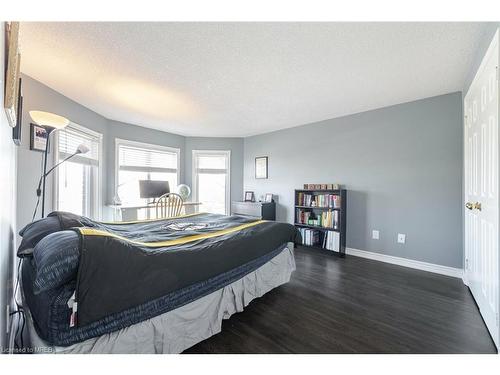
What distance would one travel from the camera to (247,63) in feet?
6.45

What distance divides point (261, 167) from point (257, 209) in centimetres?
100

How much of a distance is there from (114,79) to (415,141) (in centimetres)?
375

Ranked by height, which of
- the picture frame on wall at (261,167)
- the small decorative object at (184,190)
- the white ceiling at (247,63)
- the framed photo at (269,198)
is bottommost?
the framed photo at (269,198)

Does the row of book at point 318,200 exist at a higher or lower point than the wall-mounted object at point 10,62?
lower

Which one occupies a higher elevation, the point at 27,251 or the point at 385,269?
the point at 27,251

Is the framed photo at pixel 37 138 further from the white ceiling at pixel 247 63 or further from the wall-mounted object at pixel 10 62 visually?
the wall-mounted object at pixel 10 62

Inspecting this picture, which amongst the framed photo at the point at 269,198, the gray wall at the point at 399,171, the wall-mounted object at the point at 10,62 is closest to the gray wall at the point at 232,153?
the framed photo at the point at 269,198

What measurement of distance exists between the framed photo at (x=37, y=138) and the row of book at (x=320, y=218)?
3636 millimetres

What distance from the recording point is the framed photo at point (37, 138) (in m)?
2.25

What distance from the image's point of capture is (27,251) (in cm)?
115

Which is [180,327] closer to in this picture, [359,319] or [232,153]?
[359,319]

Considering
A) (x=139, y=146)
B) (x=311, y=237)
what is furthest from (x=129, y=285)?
(x=139, y=146)
